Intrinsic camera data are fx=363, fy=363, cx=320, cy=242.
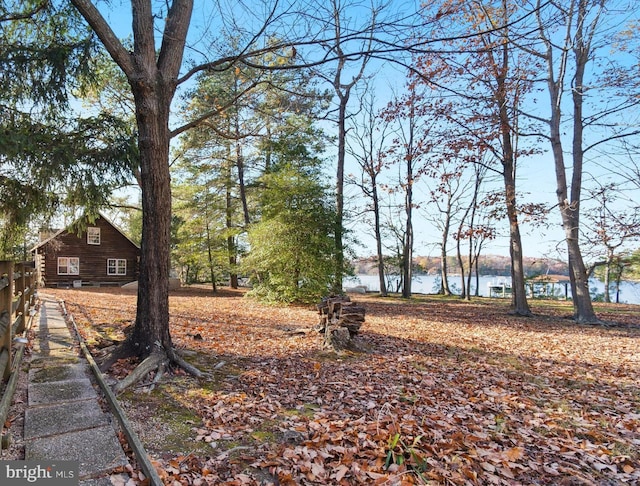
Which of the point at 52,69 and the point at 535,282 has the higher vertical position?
the point at 52,69

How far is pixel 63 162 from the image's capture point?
5273 mm

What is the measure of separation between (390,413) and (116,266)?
25375 millimetres

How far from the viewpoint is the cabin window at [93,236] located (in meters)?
23.4

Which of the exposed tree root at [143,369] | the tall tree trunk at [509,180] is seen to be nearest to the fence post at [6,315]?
the exposed tree root at [143,369]

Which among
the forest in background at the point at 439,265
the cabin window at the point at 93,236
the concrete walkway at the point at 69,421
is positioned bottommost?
the concrete walkway at the point at 69,421

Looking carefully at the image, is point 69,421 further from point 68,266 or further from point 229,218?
point 68,266

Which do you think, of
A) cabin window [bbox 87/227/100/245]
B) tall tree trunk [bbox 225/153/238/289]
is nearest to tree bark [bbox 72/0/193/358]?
tall tree trunk [bbox 225/153/238/289]

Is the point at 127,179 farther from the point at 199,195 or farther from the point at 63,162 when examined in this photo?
the point at 199,195

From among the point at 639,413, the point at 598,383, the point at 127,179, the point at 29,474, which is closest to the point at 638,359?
the point at 598,383

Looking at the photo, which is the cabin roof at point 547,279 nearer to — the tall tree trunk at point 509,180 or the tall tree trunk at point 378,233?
the tall tree trunk at point 378,233

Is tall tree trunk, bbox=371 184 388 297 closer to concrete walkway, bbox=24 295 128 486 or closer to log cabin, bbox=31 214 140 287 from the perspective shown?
log cabin, bbox=31 214 140 287

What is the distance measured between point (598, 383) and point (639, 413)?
1138 mm

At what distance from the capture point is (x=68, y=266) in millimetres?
22797

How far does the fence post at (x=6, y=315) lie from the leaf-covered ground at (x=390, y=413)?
3.56ft
